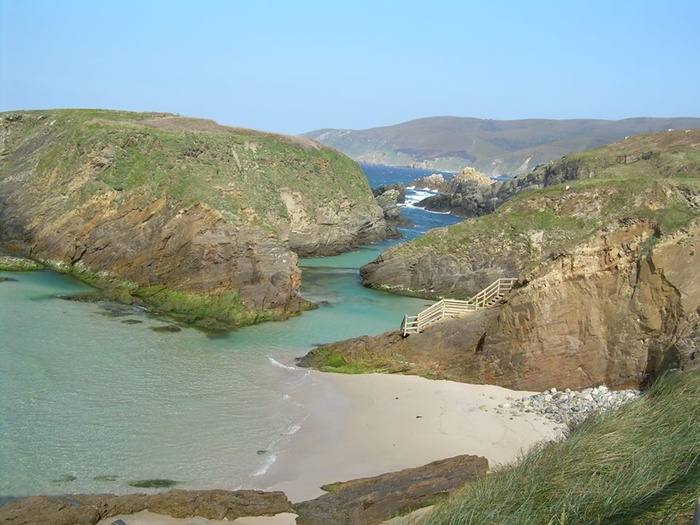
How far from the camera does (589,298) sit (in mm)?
18922

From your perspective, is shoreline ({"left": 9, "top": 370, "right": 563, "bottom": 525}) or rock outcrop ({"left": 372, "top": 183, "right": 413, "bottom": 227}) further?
rock outcrop ({"left": 372, "top": 183, "right": 413, "bottom": 227})

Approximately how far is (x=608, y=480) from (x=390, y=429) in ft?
29.8

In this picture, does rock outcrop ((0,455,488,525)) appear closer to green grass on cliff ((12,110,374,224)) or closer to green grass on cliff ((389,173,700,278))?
green grass on cliff ((12,110,374,224))

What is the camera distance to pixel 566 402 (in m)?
17.2

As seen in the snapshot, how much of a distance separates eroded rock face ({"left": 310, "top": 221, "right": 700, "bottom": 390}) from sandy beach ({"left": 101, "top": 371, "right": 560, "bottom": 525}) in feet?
3.42

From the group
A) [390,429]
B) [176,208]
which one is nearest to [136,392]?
[390,429]

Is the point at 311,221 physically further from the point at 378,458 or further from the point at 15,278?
the point at 378,458

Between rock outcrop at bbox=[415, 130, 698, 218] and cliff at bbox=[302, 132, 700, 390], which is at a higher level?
rock outcrop at bbox=[415, 130, 698, 218]

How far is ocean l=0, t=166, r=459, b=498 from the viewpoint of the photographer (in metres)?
13.5

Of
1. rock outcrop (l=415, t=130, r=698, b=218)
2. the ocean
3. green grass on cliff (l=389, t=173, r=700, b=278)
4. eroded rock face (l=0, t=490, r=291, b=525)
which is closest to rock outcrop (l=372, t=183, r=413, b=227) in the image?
rock outcrop (l=415, t=130, r=698, b=218)

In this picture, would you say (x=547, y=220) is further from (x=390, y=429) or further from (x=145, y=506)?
(x=145, y=506)

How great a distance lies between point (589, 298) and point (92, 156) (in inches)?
1146

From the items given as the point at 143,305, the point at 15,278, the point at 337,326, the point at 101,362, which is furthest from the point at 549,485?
the point at 15,278

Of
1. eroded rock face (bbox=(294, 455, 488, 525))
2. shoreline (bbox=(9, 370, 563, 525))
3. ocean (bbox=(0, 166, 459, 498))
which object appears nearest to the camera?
eroded rock face (bbox=(294, 455, 488, 525))
